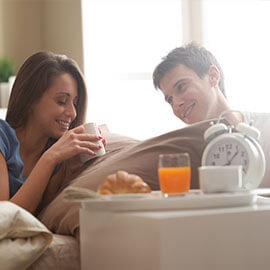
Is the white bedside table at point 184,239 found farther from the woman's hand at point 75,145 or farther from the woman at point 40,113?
the woman at point 40,113

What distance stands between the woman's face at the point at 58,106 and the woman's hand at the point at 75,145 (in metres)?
0.35

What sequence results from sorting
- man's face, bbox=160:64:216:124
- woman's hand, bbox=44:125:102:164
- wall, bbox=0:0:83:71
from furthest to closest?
wall, bbox=0:0:83:71
man's face, bbox=160:64:216:124
woman's hand, bbox=44:125:102:164

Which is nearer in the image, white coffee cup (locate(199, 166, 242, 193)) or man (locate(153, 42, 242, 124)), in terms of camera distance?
white coffee cup (locate(199, 166, 242, 193))

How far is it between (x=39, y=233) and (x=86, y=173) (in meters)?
0.43

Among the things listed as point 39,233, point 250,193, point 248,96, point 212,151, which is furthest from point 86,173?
point 248,96

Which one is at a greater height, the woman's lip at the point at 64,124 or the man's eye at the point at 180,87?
the man's eye at the point at 180,87

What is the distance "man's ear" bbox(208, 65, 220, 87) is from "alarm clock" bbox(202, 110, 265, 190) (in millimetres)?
1036

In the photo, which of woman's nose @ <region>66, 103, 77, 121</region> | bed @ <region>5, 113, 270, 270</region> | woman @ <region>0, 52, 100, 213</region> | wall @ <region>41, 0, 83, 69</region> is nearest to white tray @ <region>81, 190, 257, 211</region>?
bed @ <region>5, 113, 270, 270</region>

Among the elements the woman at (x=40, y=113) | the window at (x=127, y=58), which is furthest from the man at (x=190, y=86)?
the window at (x=127, y=58)

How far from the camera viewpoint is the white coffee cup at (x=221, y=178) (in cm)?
119

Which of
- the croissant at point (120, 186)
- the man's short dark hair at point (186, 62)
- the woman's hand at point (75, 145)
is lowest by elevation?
the woman's hand at point (75, 145)

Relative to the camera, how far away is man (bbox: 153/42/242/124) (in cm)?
232

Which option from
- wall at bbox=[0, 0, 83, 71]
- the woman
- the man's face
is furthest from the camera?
wall at bbox=[0, 0, 83, 71]

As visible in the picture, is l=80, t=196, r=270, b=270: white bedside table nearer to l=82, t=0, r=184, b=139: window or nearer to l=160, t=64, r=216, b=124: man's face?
l=160, t=64, r=216, b=124: man's face
